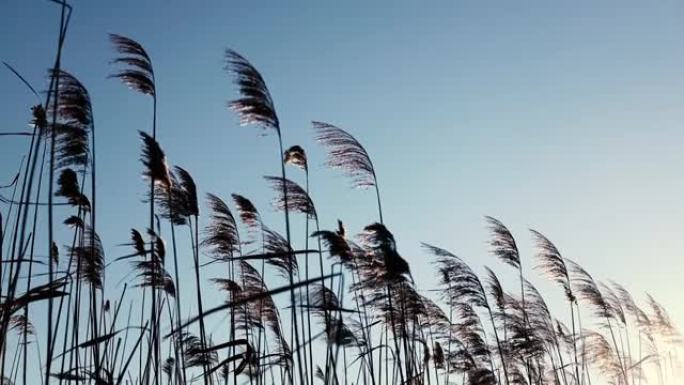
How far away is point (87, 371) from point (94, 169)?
4.58 feet

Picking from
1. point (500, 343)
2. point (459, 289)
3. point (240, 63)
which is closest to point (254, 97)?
point (240, 63)

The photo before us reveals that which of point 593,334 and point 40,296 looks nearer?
point 40,296

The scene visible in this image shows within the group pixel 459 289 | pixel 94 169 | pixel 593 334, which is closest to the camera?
pixel 94 169

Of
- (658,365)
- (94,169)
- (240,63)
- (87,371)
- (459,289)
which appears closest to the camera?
(87,371)

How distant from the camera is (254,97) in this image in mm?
6504

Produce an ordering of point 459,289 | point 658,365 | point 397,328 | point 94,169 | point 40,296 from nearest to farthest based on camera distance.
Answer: point 40,296, point 94,169, point 397,328, point 459,289, point 658,365

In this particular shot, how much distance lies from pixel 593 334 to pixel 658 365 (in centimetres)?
169

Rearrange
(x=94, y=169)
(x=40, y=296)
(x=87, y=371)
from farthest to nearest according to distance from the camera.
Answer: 1. (x=94, y=169)
2. (x=87, y=371)
3. (x=40, y=296)

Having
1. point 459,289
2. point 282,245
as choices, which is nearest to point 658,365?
point 459,289

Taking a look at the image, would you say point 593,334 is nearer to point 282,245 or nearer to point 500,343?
point 500,343

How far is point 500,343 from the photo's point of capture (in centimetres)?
872

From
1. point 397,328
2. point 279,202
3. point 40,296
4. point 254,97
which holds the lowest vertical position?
point 40,296

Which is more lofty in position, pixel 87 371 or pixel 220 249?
pixel 220 249

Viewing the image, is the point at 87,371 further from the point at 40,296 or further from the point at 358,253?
the point at 358,253
